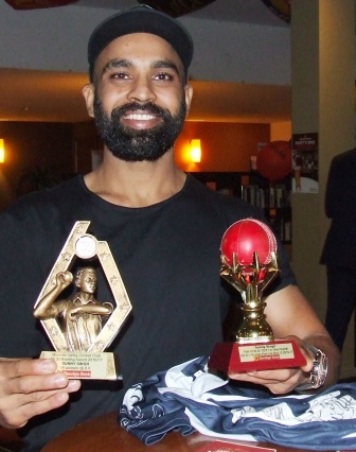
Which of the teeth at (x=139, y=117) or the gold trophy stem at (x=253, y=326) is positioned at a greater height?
the teeth at (x=139, y=117)

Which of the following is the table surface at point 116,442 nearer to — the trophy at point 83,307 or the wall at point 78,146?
the trophy at point 83,307

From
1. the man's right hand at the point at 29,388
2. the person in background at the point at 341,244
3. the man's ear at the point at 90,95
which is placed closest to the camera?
the man's right hand at the point at 29,388

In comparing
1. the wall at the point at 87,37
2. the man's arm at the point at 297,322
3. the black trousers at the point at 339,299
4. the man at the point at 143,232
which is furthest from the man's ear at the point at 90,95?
the wall at the point at 87,37

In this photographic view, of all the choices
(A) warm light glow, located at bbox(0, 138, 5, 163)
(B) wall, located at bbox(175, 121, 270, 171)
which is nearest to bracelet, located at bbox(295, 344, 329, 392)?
(B) wall, located at bbox(175, 121, 270, 171)

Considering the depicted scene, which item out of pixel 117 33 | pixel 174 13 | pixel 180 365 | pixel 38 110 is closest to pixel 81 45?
pixel 174 13

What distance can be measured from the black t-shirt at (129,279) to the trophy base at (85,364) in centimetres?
20

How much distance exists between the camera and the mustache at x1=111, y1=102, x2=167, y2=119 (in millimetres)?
1750

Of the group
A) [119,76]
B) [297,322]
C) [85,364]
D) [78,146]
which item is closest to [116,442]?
[85,364]

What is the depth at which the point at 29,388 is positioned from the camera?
4.42 ft

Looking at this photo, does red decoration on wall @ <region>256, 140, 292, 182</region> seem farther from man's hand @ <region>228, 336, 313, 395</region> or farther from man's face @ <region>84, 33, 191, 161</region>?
man's hand @ <region>228, 336, 313, 395</region>

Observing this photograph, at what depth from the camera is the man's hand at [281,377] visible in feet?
4.68

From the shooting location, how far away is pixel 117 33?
1805 millimetres

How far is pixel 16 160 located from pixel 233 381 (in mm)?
11032

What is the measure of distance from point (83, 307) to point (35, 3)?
4752mm
